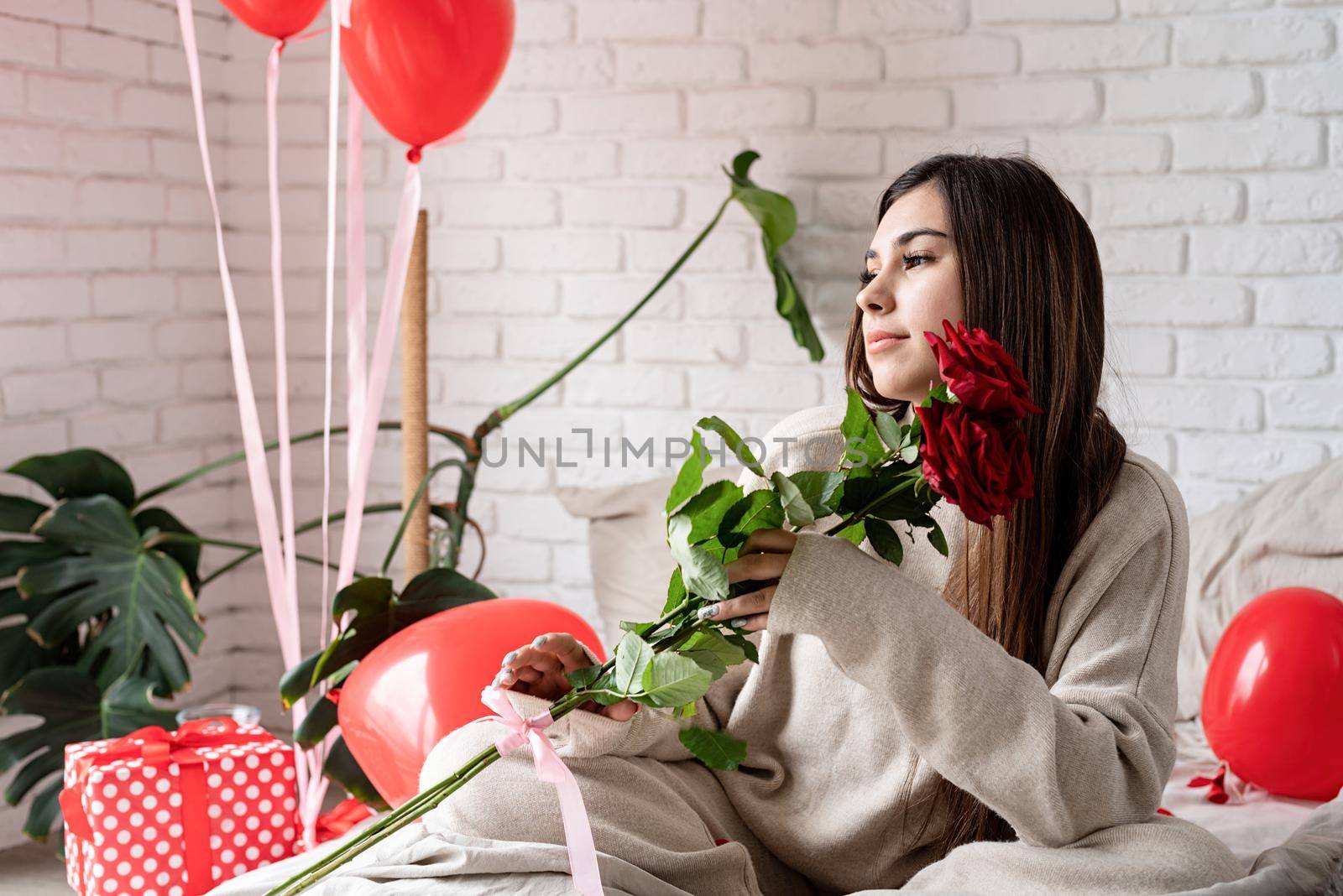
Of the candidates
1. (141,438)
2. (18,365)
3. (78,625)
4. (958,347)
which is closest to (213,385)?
(141,438)

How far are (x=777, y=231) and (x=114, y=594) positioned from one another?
4.16 ft

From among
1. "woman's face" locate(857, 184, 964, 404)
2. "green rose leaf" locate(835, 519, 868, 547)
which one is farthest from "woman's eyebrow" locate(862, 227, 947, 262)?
"green rose leaf" locate(835, 519, 868, 547)

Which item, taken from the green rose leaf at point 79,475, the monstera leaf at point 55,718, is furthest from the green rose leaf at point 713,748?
the green rose leaf at point 79,475

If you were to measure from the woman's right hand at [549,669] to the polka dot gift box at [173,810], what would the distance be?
2.21 feet

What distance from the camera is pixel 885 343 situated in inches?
57.3

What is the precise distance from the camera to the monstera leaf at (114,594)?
84.8 inches

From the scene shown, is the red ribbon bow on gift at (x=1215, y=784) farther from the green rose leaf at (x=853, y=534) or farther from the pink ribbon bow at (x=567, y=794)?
the pink ribbon bow at (x=567, y=794)

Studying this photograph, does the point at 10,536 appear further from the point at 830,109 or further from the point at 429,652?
the point at 830,109

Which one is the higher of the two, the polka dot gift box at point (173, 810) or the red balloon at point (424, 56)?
the red balloon at point (424, 56)

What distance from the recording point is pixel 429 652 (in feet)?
5.62

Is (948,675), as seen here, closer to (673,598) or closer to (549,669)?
(673,598)

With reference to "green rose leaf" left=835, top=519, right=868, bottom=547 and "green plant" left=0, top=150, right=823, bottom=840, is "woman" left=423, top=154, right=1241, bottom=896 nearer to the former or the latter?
"green rose leaf" left=835, top=519, right=868, bottom=547

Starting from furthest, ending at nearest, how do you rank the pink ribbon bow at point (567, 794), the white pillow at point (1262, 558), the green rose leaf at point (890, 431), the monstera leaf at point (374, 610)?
the white pillow at point (1262, 558)
the monstera leaf at point (374, 610)
the pink ribbon bow at point (567, 794)
the green rose leaf at point (890, 431)

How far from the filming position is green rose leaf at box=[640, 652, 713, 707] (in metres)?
1.03
